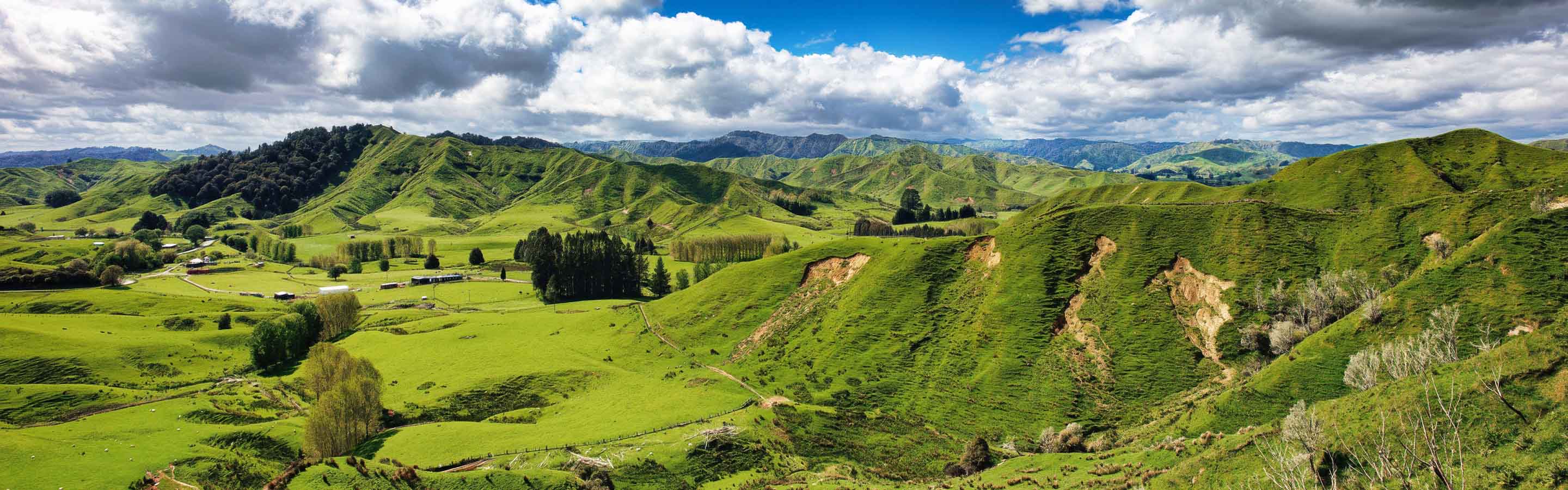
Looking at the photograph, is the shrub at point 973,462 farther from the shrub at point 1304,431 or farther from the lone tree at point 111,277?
the lone tree at point 111,277

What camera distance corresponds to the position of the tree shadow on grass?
66750 mm

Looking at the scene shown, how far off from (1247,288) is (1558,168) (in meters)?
120

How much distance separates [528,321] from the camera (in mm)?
125000

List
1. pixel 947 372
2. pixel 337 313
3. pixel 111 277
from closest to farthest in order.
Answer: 1. pixel 947 372
2. pixel 337 313
3. pixel 111 277

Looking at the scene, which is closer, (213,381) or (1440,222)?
(1440,222)

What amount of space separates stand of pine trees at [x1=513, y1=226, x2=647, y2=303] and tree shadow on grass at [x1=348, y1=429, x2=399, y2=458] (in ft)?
294

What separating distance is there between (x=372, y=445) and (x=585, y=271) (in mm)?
100387

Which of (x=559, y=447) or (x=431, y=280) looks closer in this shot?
(x=559, y=447)

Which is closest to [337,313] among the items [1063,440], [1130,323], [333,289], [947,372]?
[333,289]

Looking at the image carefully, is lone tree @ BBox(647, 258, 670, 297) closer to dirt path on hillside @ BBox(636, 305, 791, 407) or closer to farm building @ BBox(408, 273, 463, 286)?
dirt path on hillside @ BBox(636, 305, 791, 407)

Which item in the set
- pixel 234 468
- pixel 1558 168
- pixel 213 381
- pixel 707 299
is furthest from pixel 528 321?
pixel 1558 168

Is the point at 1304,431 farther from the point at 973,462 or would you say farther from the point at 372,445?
the point at 372,445

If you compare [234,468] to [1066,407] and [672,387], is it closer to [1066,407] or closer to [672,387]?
[672,387]

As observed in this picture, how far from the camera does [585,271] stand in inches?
Answer: 6599
